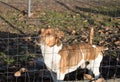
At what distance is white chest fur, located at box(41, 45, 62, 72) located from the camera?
5.40 metres

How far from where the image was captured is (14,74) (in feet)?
21.4

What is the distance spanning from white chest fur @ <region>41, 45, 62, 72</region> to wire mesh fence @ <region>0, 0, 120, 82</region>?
40 cm

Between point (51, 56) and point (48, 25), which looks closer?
point (51, 56)

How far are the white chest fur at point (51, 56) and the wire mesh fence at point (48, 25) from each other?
404 millimetres

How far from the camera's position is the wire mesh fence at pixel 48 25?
6.81 meters

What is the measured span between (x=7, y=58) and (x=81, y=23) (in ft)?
12.7

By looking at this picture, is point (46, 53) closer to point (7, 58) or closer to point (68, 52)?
point (68, 52)

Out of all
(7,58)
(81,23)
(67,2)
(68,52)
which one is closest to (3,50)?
(7,58)

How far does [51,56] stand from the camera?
555cm

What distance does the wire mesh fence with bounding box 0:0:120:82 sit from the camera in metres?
6.81

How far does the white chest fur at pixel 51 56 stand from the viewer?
212 inches

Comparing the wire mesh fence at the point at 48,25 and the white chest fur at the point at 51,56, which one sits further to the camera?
the wire mesh fence at the point at 48,25

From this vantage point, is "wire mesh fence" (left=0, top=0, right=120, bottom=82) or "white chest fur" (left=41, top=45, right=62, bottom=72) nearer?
"white chest fur" (left=41, top=45, right=62, bottom=72)

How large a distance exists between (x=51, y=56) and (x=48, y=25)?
4.64 meters
